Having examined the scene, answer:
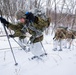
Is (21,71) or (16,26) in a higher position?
(16,26)

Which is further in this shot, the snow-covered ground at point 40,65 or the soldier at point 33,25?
the soldier at point 33,25

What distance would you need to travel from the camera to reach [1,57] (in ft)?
12.0

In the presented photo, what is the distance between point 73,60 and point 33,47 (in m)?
0.95

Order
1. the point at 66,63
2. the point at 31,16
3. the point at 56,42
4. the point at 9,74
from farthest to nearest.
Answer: the point at 56,42 → the point at 66,63 → the point at 31,16 → the point at 9,74

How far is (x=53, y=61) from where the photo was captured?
3.46m

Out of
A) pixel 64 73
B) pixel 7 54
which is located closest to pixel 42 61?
pixel 64 73

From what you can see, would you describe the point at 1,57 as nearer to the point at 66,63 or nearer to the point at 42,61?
the point at 42,61

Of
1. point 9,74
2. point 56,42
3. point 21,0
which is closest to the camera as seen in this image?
point 9,74

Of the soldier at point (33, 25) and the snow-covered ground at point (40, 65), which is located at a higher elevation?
the soldier at point (33, 25)

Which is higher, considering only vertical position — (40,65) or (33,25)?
A: (33,25)

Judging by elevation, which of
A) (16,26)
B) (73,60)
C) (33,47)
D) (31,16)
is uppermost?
(31,16)

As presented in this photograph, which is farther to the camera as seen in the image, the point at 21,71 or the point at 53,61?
the point at 53,61

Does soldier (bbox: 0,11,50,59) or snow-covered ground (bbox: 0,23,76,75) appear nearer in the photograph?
snow-covered ground (bbox: 0,23,76,75)

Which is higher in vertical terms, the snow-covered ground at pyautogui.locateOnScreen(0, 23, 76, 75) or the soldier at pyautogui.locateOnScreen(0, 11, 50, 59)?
the soldier at pyautogui.locateOnScreen(0, 11, 50, 59)
